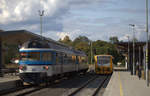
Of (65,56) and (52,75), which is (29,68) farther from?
(65,56)

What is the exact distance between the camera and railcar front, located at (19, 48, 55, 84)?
59.6 ft

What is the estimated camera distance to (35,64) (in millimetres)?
18422

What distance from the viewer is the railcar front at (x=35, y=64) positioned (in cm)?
1817

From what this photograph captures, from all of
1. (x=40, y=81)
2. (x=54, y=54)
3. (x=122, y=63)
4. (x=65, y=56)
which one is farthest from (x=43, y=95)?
(x=122, y=63)

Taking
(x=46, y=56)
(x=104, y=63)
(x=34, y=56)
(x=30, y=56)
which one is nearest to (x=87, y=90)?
(x=46, y=56)

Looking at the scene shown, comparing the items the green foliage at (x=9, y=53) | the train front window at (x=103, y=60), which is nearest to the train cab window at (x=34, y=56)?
the train front window at (x=103, y=60)

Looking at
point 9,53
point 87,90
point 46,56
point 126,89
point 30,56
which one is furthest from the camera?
point 9,53

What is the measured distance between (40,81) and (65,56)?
5751 mm

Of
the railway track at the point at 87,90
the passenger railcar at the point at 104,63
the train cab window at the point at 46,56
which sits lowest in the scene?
the railway track at the point at 87,90

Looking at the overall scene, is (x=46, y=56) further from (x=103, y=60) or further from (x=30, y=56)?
(x=103, y=60)

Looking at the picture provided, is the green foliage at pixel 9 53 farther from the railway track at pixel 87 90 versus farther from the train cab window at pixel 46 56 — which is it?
the train cab window at pixel 46 56

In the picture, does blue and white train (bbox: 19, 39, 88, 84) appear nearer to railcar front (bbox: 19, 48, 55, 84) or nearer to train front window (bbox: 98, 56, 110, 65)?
railcar front (bbox: 19, 48, 55, 84)

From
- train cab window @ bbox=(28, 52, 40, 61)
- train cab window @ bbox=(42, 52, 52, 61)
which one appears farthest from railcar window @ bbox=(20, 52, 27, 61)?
train cab window @ bbox=(42, 52, 52, 61)

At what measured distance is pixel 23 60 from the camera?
1869 centimetres
